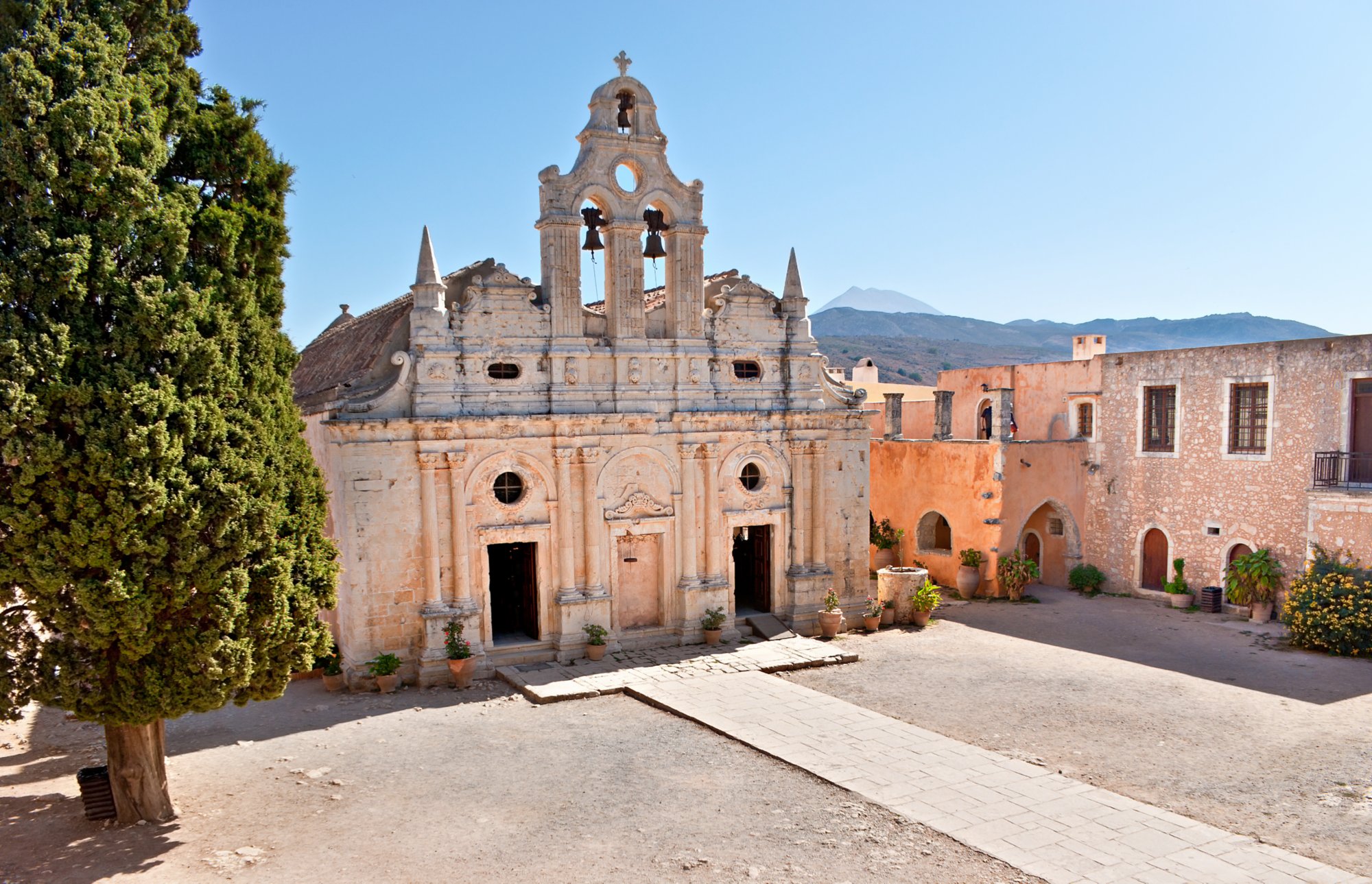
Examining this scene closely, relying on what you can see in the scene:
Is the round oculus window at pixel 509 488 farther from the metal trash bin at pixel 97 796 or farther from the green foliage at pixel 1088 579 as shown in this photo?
the green foliage at pixel 1088 579

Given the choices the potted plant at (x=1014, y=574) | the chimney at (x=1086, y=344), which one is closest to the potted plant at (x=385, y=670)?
the potted plant at (x=1014, y=574)

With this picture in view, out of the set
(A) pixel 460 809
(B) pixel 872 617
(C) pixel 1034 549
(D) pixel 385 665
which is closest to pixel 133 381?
(A) pixel 460 809

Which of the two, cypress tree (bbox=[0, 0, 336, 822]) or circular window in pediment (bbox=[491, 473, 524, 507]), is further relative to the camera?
circular window in pediment (bbox=[491, 473, 524, 507])

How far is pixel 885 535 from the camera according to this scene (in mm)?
27734

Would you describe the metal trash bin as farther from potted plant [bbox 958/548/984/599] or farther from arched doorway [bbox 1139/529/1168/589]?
arched doorway [bbox 1139/529/1168/589]

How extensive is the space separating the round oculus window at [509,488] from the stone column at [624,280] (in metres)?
3.37

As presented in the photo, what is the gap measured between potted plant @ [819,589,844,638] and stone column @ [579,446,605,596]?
4911 millimetres

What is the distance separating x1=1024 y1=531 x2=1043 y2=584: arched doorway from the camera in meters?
27.3

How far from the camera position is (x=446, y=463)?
1700cm

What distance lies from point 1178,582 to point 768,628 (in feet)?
37.3

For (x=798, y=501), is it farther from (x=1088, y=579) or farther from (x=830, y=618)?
(x=1088, y=579)

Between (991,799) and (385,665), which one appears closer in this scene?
(991,799)

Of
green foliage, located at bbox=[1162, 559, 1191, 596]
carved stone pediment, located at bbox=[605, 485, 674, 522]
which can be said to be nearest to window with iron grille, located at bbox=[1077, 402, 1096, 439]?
green foliage, located at bbox=[1162, 559, 1191, 596]

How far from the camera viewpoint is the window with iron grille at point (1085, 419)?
88.4 ft
